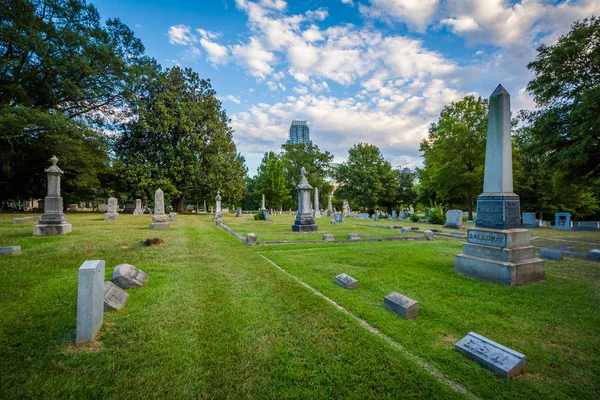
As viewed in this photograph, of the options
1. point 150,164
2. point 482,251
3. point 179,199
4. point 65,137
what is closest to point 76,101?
point 65,137

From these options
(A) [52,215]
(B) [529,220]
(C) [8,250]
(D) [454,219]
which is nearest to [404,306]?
(C) [8,250]

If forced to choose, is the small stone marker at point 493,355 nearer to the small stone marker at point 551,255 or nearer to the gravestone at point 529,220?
the small stone marker at point 551,255

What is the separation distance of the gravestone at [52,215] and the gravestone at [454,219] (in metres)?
21.7

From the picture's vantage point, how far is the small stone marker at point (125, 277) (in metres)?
4.43

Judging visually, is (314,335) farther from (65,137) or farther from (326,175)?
(326,175)

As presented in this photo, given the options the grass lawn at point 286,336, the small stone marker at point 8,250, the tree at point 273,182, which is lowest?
the grass lawn at point 286,336

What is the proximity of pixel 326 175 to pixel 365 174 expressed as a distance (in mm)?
13061

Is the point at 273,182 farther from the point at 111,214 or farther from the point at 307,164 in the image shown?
the point at 111,214

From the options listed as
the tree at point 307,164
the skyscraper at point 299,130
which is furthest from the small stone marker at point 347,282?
the skyscraper at point 299,130

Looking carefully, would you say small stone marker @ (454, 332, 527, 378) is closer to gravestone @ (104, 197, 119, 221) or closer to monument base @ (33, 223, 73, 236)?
monument base @ (33, 223, 73, 236)

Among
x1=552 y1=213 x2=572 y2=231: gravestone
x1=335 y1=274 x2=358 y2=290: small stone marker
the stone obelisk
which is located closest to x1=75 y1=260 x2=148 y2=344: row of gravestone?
x1=335 y1=274 x2=358 y2=290: small stone marker

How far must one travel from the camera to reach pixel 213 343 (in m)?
2.88

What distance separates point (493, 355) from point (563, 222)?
84.0 feet

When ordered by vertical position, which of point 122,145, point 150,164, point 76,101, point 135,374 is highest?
point 76,101
